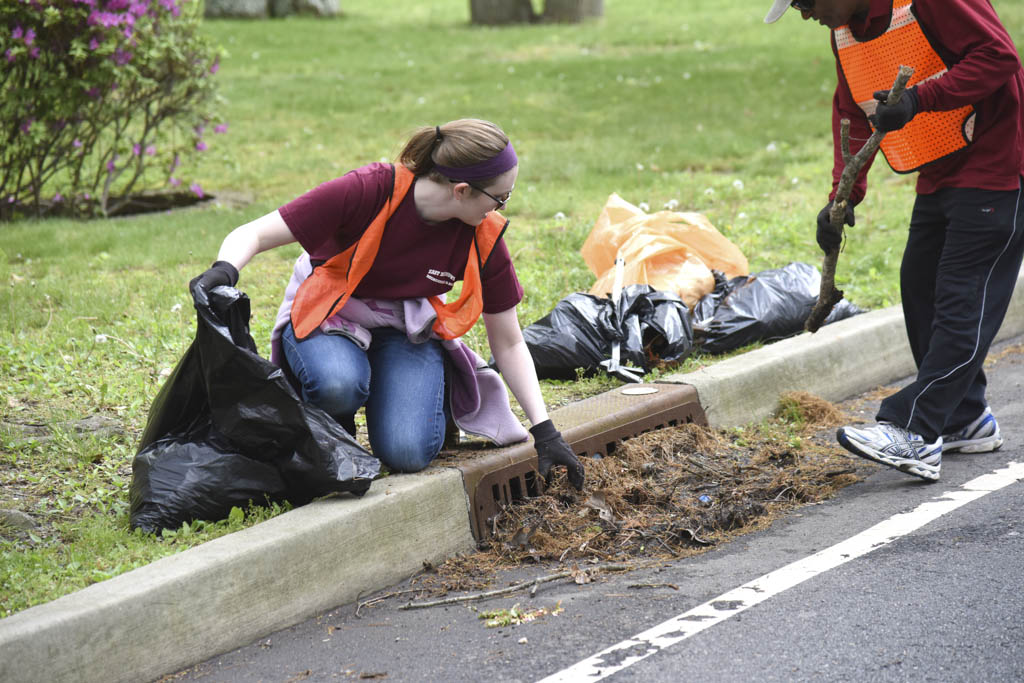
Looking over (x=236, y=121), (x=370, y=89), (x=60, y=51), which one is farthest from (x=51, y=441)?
(x=370, y=89)

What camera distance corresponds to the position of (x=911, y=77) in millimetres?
4203

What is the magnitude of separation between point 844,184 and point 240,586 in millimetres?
2523

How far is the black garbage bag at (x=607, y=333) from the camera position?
17.9ft

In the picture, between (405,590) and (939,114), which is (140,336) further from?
(939,114)

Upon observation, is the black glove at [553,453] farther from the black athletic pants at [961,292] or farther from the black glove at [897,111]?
the black glove at [897,111]

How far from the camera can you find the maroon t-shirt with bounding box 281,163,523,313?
389 cm

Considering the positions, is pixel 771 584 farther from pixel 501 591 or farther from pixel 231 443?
pixel 231 443

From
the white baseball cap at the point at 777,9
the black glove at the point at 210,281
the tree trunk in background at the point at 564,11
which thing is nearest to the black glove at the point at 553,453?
the black glove at the point at 210,281

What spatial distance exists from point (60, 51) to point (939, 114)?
6.02 meters

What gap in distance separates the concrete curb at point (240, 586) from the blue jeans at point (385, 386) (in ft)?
0.48

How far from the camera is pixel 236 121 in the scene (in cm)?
1256

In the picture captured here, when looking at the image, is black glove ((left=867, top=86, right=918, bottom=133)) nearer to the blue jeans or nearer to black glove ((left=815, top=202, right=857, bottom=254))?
black glove ((left=815, top=202, right=857, bottom=254))

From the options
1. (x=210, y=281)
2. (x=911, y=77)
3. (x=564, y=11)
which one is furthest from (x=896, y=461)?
(x=564, y=11)

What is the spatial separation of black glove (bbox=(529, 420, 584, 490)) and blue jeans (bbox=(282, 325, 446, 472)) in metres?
0.35
